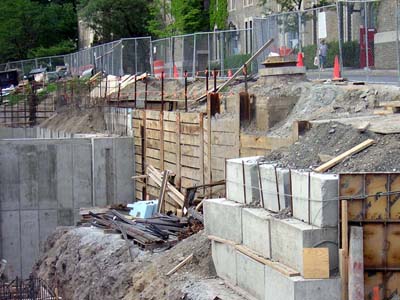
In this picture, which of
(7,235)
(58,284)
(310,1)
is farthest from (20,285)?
(310,1)

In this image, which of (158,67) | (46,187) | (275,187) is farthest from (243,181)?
(158,67)

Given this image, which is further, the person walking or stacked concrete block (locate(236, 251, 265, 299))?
the person walking

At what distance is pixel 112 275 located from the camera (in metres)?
19.7

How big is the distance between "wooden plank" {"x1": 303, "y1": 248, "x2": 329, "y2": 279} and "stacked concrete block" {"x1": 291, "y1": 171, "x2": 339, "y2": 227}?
39 centimetres

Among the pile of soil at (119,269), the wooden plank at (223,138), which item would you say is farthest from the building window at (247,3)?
the wooden plank at (223,138)

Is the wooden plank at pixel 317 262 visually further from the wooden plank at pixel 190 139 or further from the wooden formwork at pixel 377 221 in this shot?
the wooden plank at pixel 190 139

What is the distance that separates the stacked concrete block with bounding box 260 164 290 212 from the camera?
1380 centimetres

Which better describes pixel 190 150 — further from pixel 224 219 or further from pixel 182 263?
pixel 224 219

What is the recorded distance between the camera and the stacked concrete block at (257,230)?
1384cm

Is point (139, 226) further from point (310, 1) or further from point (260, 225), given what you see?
point (310, 1)

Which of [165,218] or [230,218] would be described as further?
[165,218]

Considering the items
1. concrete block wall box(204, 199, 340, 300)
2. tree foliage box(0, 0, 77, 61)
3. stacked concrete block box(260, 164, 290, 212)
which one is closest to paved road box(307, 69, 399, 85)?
concrete block wall box(204, 199, 340, 300)

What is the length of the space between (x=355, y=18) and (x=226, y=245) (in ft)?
27.8

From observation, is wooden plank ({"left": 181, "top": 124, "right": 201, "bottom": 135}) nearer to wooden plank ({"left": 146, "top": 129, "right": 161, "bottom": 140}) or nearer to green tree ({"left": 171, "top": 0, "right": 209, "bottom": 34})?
wooden plank ({"left": 146, "top": 129, "right": 161, "bottom": 140})
